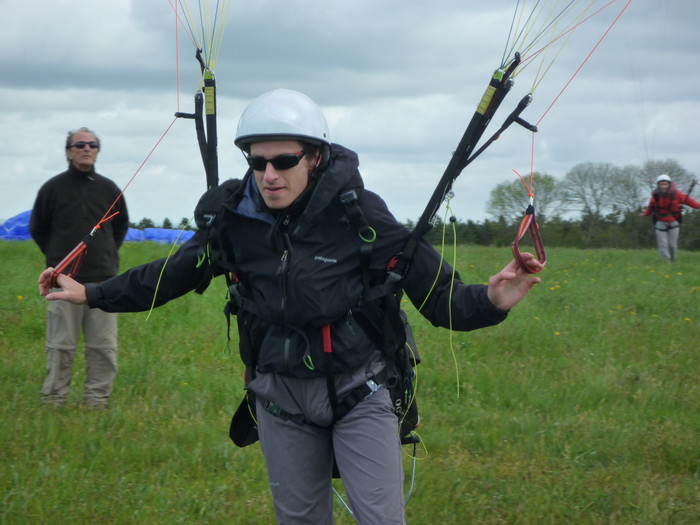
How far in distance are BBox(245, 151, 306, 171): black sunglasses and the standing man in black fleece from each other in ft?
13.8

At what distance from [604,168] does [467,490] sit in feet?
101

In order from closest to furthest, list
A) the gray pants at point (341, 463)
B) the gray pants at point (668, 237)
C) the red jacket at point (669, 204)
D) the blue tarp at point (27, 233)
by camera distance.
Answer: the gray pants at point (341, 463) → the red jacket at point (669, 204) → the gray pants at point (668, 237) → the blue tarp at point (27, 233)

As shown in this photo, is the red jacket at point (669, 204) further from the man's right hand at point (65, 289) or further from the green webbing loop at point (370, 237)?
the man's right hand at point (65, 289)

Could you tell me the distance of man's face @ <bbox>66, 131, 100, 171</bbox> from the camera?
7127 millimetres

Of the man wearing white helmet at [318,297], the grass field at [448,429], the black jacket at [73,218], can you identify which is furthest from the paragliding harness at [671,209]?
the man wearing white helmet at [318,297]

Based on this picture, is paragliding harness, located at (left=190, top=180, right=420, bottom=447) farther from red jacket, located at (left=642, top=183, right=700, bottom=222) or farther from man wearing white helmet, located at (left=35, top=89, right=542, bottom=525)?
Result: red jacket, located at (left=642, top=183, right=700, bottom=222)

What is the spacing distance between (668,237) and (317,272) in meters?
17.4

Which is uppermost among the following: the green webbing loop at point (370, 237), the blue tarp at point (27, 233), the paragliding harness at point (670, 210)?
the paragliding harness at point (670, 210)

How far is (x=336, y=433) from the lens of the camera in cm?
339

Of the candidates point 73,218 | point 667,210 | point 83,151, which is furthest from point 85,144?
point 667,210

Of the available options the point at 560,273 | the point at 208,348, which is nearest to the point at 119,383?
the point at 208,348

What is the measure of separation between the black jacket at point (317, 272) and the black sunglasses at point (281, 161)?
124 millimetres

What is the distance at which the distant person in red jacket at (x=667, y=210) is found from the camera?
18625 mm

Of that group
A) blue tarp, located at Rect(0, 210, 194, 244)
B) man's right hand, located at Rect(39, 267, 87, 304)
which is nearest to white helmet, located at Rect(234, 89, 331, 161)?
man's right hand, located at Rect(39, 267, 87, 304)
